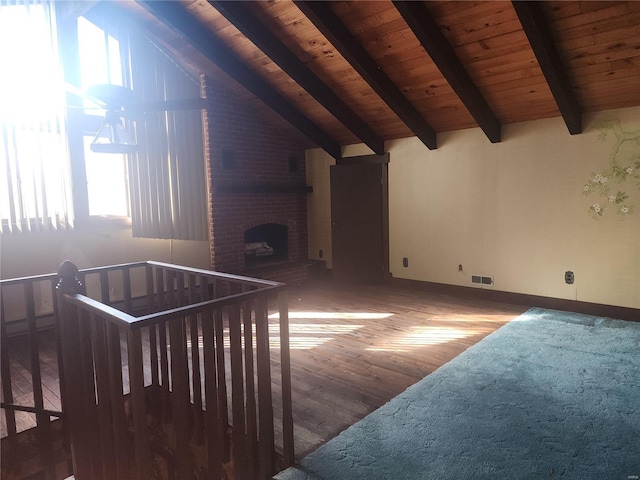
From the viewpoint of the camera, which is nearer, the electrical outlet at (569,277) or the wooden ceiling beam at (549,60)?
the wooden ceiling beam at (549,60)

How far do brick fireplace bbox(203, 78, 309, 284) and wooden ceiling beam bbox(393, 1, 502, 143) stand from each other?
2.55 meters

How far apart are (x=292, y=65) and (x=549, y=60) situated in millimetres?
2342

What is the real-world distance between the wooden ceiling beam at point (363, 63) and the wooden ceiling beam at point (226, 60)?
4.41 ft

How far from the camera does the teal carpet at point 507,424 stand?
192cm

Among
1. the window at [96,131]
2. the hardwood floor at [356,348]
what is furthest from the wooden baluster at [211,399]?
the window at [96,131]

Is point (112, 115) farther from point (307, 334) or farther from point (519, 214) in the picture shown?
point (519, 214)

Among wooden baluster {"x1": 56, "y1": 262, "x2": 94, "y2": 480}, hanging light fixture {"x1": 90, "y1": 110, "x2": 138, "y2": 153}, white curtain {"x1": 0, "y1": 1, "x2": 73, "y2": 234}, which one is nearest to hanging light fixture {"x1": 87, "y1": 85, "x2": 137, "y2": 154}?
hanging light fixture {"x1": 90, "y1": 110, "x2": 138, "y2": 153}

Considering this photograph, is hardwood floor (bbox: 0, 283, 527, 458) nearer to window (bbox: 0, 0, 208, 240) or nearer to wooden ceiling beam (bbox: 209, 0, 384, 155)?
window (bbox: 0, 0, 208, 240)

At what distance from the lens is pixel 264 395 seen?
6.64 feet

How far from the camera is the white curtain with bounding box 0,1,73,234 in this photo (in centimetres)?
398

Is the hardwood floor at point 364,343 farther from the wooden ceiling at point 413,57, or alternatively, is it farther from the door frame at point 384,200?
the wooden ceiling at point 413,57

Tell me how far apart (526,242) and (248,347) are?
3.77m

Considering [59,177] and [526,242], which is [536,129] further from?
[59,177]

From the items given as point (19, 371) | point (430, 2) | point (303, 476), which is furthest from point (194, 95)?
point (303, 476)
